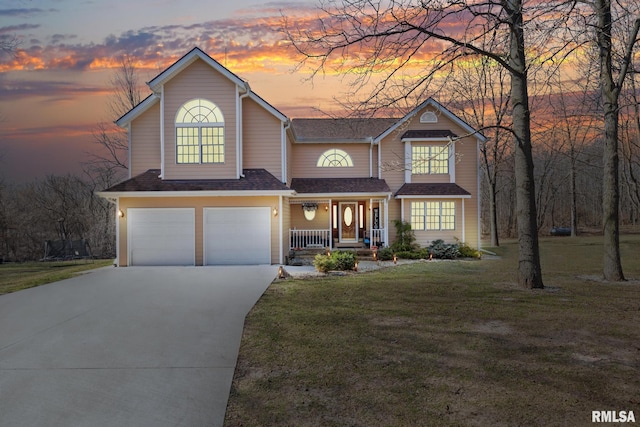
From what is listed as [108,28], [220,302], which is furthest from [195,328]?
[108,28]

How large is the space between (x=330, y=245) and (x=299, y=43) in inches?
483

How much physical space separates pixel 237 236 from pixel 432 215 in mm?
9653

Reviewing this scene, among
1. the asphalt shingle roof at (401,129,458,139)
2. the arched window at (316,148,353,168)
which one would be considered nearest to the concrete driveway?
the arched window at (316,148,353,168)

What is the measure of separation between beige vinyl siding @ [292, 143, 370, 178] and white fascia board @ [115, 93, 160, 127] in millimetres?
7039

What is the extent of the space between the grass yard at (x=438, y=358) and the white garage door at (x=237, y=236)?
6213 mm

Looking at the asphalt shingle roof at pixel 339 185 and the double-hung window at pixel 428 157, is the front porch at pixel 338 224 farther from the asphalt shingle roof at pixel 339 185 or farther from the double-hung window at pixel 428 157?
the double-hung window at pixel 428 157

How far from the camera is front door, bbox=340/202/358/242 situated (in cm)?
2188

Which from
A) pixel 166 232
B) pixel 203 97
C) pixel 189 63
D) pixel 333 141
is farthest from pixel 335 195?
pixel 189 63

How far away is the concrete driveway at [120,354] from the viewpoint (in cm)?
417

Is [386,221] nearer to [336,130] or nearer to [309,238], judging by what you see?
[309,238]

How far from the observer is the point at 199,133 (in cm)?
1652

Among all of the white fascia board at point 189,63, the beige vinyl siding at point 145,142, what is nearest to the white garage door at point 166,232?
the beige vinyl siding at point 145,142

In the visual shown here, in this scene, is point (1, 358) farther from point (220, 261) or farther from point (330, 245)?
point (330, 245)

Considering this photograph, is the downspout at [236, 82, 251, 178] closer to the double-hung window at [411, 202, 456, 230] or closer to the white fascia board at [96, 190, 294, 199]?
the white fascia board at [96, 190, 294, 199]
